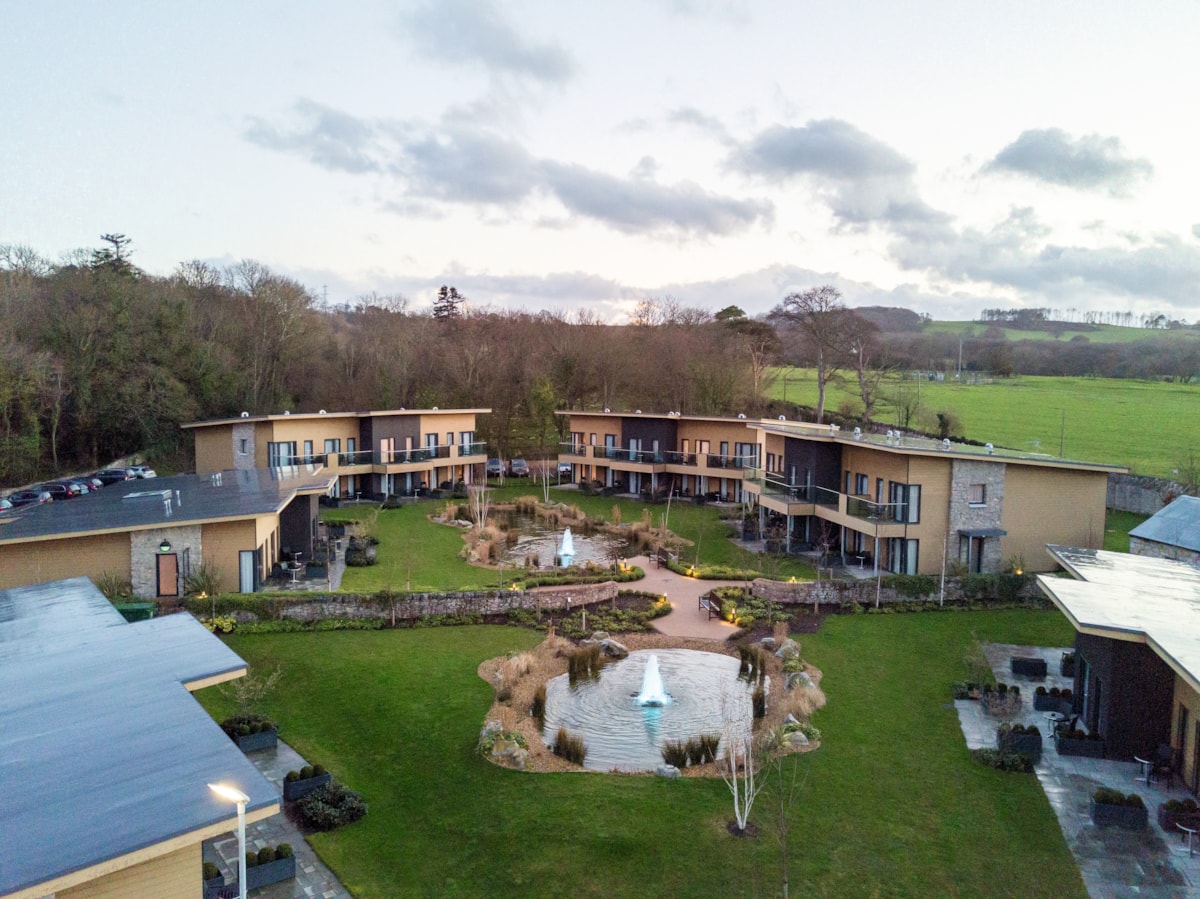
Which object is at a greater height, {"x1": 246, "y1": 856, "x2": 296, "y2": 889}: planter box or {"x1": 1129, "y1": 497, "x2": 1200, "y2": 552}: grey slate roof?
{"x1": 1129, "y1": 497, "x2": 1200, "y2": 552}: grey slate roof

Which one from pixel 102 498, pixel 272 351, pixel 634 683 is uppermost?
pixel 272 351

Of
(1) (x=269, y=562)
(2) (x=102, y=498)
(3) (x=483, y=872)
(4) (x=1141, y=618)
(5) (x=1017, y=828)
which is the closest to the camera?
→ (3) (x=483, y=872)

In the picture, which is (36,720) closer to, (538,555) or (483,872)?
(483,872)

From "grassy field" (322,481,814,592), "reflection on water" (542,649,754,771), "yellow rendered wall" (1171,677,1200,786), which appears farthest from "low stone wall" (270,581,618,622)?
"yellow rendered wall" (1171,677,1200,786)

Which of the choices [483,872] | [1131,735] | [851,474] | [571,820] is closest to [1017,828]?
[1131,735]

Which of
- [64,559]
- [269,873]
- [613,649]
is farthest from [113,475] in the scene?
[269,873]

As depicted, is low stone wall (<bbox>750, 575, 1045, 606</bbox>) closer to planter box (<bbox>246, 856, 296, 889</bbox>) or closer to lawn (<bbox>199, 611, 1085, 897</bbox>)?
lawn (<bbox>199, 611, 1085, 897</bbox>)

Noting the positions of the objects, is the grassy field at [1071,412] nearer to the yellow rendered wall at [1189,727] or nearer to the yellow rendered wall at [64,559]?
the yellow rendered wall at [1189,727]

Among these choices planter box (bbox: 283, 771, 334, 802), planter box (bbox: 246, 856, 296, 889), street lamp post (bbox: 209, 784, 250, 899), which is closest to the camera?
street lamp post (bbox: 209, 784, 250, 899)
